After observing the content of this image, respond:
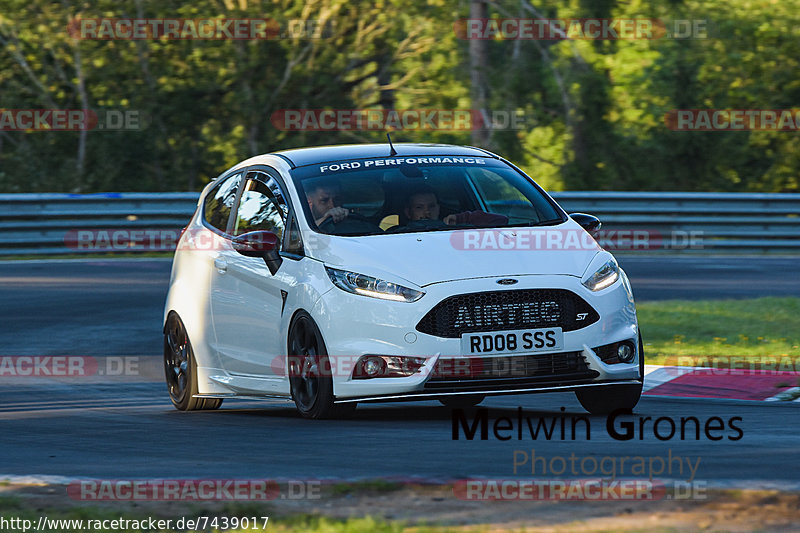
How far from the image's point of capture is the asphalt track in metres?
7.11

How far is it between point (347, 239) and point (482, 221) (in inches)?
39.2

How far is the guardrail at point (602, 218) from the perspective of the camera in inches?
953

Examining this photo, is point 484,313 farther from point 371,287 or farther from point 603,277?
point 603,277

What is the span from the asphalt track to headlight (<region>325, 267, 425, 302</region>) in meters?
0.77

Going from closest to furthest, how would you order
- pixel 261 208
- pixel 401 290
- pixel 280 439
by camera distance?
pixel 280 439, pixel 401 290, pixel 261 208

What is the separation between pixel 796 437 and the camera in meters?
8.00

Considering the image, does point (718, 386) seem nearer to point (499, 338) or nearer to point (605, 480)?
point (499, 338)

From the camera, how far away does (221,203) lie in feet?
36.3

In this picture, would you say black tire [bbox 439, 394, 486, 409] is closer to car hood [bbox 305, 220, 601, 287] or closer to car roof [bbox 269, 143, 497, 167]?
car hood [bbox 305, 220, 601, 287]

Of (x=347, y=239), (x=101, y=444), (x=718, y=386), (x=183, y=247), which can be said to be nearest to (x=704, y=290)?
(x=718, y=386)

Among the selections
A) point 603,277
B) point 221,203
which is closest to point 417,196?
point 603,277

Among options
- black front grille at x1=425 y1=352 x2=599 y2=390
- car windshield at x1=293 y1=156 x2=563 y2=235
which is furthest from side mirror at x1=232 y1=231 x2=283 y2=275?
black front grille at x1=425 y1=352 x2=599 y2=390

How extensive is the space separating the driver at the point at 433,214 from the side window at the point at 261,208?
0.85 metres

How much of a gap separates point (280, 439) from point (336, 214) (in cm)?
175
